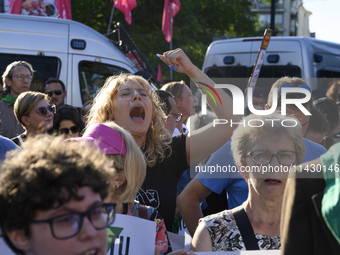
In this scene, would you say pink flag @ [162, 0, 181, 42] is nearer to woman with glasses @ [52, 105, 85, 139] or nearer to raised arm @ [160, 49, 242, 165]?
woman with glasses @ [52, 105, 85, 139]

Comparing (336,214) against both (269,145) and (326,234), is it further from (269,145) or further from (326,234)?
(269,145)

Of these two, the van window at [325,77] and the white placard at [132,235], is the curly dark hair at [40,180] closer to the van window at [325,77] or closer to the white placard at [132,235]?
the white placard at [132,235]

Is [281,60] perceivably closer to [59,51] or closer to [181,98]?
[181,98]

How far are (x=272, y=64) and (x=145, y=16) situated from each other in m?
7.99

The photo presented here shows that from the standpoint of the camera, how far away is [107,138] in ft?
7.56

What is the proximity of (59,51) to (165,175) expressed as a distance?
4.77 meters

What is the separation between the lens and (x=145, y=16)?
1489 cm

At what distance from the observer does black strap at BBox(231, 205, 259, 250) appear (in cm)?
225

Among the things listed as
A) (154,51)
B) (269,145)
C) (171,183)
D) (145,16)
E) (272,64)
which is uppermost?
(145,16)

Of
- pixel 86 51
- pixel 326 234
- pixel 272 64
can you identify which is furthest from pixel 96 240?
pixel 272 64

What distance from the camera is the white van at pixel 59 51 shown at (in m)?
6.79

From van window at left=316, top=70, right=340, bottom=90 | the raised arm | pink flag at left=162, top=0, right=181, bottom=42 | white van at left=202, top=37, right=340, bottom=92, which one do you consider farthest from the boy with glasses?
pink flag at left=162, top=0, right=181, bottom=42

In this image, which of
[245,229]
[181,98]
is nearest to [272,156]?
[245,229]

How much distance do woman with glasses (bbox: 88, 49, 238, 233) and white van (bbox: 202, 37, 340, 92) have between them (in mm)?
4722
